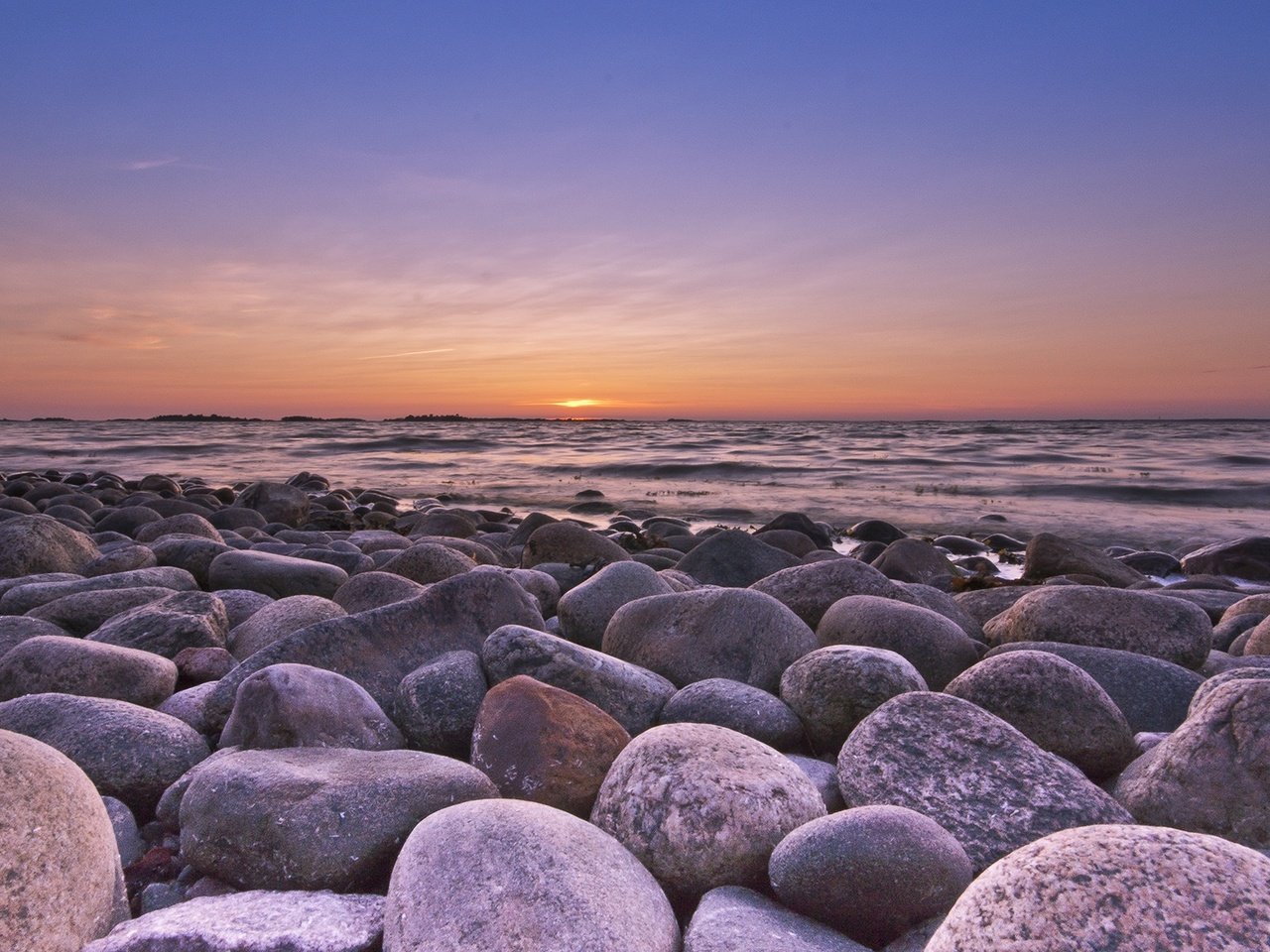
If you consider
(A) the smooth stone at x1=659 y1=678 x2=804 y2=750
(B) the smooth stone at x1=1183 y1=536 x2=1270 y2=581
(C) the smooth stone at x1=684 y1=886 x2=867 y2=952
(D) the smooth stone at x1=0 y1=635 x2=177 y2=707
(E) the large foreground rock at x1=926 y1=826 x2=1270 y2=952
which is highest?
(E) the large foreground rock at x1=926 y1=826 x2=1270 y2=952

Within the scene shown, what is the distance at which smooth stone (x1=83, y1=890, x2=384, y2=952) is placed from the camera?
182 cm

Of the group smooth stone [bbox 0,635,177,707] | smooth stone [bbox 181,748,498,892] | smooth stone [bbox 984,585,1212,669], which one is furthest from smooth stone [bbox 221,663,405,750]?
smooth stone [bbox 984,585,1212,669]

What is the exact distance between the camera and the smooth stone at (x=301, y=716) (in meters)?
2.73

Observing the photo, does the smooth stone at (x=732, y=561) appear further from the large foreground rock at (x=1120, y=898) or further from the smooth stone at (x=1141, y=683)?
the large foreground rock at (x=1120, y=898)

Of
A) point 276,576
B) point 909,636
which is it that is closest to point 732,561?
point 909,636

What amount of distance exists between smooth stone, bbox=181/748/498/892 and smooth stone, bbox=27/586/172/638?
8.32ft

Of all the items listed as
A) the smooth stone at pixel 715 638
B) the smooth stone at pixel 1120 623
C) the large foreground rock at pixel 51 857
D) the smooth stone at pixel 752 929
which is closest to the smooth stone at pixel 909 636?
the smooth stone at pixel 715 638

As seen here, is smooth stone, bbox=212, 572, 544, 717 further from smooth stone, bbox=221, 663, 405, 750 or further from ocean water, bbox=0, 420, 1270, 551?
ocean water, bbox=0, 420, 1270, 551

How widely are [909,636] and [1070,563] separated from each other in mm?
4629

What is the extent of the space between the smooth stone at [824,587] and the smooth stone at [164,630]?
2786 millimetres

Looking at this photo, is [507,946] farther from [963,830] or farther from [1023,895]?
[963,830]

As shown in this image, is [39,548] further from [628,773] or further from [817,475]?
[817,475]

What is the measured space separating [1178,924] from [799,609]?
330cm

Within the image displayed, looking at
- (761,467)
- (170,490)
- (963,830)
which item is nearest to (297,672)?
(963,830)
